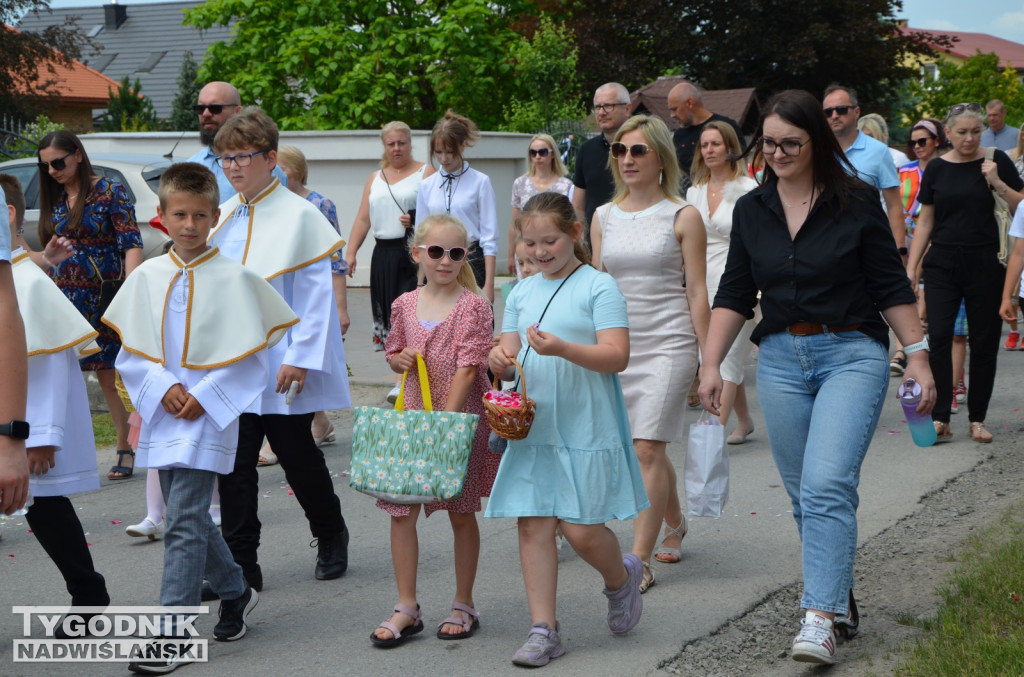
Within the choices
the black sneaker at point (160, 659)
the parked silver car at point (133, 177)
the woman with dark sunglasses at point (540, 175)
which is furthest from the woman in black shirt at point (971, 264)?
the parked silver car at point (133, 177)

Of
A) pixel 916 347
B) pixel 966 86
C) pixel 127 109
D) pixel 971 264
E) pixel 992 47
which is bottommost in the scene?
pixel 916 347

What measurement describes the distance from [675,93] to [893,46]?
3297 cm

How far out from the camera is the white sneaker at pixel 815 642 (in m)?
4.06

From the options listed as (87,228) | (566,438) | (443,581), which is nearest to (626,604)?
(566,438)

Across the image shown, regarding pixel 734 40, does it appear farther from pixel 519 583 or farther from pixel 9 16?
pixel 519 583

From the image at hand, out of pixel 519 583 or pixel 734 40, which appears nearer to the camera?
pixel 519 583

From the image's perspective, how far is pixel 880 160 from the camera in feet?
26.1

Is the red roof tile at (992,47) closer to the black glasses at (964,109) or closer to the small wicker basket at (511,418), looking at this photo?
the black glasses at (964,109)

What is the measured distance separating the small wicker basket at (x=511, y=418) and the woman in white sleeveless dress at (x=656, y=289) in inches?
43.5

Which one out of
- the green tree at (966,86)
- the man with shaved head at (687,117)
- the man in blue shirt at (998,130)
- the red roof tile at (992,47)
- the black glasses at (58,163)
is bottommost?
the black glasses at (58,163)

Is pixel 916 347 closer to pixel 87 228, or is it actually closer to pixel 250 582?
pixel 250 582

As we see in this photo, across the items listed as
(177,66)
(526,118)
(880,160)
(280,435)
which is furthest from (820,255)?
(177,66)

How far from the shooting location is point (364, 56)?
2555 cm

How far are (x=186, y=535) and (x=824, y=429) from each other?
7.49 feet
